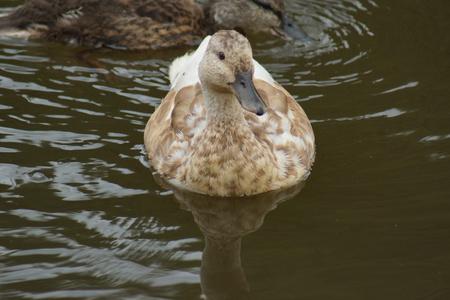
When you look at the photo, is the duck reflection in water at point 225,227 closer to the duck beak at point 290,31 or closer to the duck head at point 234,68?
the duck head at point 234,68

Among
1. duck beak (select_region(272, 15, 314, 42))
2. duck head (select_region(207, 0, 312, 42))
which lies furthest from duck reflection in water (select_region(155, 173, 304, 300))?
duck head (select_region(207, 0, 312, 42))

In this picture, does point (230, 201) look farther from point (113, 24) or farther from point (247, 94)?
point (113, 24)

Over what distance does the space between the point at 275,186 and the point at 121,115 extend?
1.82 metres

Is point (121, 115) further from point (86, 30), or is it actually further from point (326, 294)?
point (326, 294)

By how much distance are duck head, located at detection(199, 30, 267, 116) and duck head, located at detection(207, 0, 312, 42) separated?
130 inches

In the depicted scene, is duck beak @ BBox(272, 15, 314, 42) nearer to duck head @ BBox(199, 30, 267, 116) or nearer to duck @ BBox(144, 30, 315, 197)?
duck @ BBox(144, 30, 315, 197)

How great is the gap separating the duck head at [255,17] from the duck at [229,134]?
251cm

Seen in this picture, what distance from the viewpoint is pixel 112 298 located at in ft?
13.6

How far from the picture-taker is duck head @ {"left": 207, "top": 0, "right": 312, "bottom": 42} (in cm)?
852

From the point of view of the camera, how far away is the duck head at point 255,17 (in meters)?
8.52

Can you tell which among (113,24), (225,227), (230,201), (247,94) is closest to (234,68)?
(247,94)

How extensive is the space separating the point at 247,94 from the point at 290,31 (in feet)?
12.0

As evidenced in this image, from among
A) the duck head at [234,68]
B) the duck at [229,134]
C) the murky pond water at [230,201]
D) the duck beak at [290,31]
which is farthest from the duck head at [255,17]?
the duck head at [234,68]

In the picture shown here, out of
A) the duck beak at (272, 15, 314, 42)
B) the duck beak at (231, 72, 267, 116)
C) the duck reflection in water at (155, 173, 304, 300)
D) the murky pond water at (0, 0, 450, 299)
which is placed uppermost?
the duck beak at (231, 72, 267, 116)
